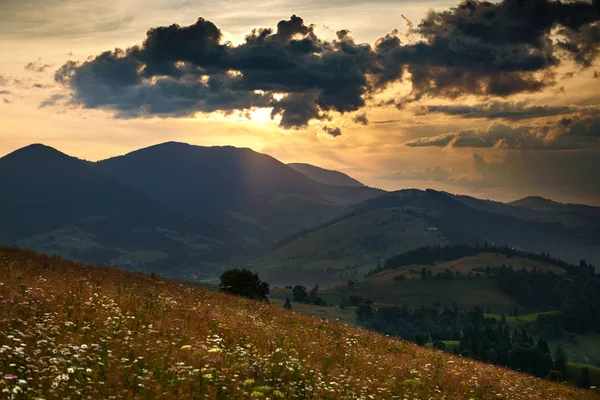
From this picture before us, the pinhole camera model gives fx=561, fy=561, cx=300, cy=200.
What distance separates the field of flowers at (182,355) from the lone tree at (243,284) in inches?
1112

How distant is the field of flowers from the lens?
1424cm

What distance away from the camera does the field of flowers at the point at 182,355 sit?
14.2m

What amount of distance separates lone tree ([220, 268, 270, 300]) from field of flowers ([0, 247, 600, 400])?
92.7 ft

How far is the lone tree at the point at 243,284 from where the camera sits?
5703 cm

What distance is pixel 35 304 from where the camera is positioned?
1888 centimetres

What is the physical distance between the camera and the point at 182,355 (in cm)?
1681

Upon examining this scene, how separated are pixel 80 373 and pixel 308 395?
6189 mm

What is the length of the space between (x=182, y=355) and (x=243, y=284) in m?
41.6

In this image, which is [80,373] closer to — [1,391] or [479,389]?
[1,391]

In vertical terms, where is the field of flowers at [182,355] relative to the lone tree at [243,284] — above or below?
above

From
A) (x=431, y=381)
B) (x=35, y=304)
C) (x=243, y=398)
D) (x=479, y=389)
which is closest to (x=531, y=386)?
(x=479, y=389)

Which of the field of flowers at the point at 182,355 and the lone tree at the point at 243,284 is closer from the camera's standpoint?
the field of flowers at the point at 182,355

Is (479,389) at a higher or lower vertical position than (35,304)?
lower

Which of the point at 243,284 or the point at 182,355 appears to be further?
the point at 243,284
